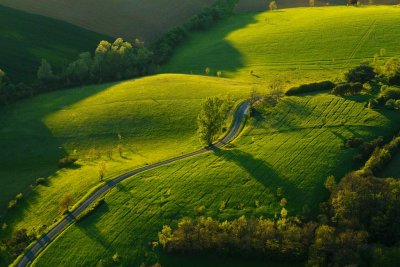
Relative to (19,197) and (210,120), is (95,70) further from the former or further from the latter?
(19,197)

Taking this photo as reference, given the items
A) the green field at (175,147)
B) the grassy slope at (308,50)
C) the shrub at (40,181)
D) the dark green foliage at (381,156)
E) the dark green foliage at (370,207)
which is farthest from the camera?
the grassy slope at (308,50)

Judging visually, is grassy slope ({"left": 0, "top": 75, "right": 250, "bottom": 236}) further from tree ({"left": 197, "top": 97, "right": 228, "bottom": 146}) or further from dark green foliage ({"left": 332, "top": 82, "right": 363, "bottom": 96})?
dark green foliage ({"left": 332, "top": 82, "right": 363, "bottom": 96})

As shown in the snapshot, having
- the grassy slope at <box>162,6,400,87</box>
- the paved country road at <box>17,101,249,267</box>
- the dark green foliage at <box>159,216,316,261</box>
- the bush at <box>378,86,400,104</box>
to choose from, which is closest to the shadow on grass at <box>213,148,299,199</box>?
the paved country road at <box>17,101,249,267</box>

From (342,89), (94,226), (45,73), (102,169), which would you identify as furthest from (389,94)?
(45,73)

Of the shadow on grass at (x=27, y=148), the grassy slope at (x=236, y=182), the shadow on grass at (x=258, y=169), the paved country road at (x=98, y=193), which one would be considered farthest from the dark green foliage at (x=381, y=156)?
the shadow on grass at (x=27, y=148)

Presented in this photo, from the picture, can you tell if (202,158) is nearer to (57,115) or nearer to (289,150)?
(289,150)

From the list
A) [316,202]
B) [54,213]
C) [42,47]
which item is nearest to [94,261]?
[54,213]

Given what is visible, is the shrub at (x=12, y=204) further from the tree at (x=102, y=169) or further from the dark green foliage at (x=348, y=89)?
A: the dark green foliage at (x=348, y=89)
